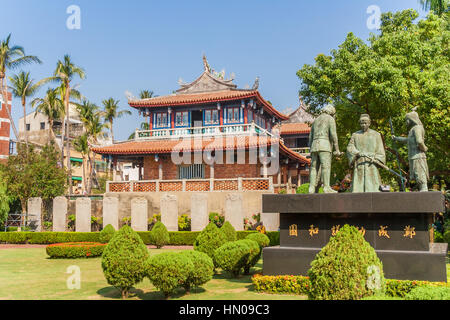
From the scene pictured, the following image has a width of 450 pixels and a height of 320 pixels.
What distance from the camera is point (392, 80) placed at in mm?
17828

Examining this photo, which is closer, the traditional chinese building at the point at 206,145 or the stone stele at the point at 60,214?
the stone stele at the point at 60,214

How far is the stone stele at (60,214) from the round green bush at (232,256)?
1815 cm

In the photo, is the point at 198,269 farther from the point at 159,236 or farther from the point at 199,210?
the point at 199,210

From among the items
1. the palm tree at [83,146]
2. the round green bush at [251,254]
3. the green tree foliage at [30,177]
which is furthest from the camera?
the palm tree at [83,146]

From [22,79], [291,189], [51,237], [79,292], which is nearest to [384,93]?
[291,189]

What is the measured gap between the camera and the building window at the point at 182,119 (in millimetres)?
33031

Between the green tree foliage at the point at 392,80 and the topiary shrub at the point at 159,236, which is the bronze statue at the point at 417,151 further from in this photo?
the topiary shrub at the point at 159,236

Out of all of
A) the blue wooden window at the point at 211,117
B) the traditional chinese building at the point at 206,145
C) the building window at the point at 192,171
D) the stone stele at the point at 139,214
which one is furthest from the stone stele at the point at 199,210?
the blue wooden window at the point at 211,117

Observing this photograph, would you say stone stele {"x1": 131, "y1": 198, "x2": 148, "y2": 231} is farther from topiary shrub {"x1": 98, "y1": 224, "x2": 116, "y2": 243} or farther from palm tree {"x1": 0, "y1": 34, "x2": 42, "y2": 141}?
palm tree {"x1": 0, "y1": 34, "x2": 42, "y2": 141}

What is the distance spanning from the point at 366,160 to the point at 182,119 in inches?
934

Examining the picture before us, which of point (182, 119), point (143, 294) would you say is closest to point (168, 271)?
point (143, 294)

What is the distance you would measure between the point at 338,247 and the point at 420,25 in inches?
697

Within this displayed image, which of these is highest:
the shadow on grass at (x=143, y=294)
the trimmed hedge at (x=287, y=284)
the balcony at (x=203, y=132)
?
the balcony at (x=203, y=132)
